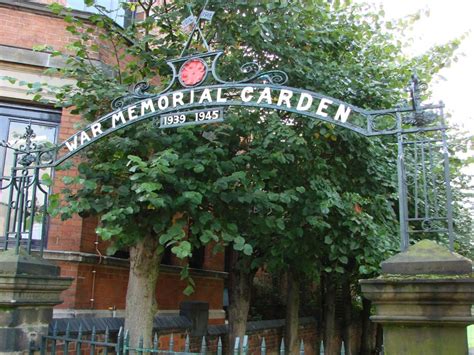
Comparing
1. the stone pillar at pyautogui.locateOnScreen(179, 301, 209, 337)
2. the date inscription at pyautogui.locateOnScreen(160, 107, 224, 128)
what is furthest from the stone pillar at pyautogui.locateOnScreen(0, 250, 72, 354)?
the stone pillar at pyautogui.locateOnScreen(179, 301, 209, 337)

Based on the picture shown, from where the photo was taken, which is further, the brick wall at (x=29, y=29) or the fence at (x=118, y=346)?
the brick wall at (x=29, y=29)

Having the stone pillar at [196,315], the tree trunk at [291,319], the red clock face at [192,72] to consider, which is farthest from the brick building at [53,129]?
the tree trunk at [291,319]

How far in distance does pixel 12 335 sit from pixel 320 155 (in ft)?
15.1

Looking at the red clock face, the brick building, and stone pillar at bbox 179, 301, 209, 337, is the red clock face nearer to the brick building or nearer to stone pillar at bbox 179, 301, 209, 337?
the brick building

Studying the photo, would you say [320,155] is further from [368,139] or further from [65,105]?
[65,105]

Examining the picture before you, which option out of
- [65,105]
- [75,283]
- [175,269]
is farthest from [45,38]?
[175,269]

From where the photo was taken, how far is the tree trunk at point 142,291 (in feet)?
20.0

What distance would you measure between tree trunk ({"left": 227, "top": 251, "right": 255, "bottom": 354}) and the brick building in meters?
1.97

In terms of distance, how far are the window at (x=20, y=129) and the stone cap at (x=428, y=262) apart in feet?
19.7

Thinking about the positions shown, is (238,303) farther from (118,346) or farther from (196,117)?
(118,346)

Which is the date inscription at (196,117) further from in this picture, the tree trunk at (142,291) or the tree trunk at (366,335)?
the tree trunk at (366,335)

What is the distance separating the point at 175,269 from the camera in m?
9.88

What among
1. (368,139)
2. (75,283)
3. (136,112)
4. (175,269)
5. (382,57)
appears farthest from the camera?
(175,269)

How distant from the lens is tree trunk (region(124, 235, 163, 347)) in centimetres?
609
